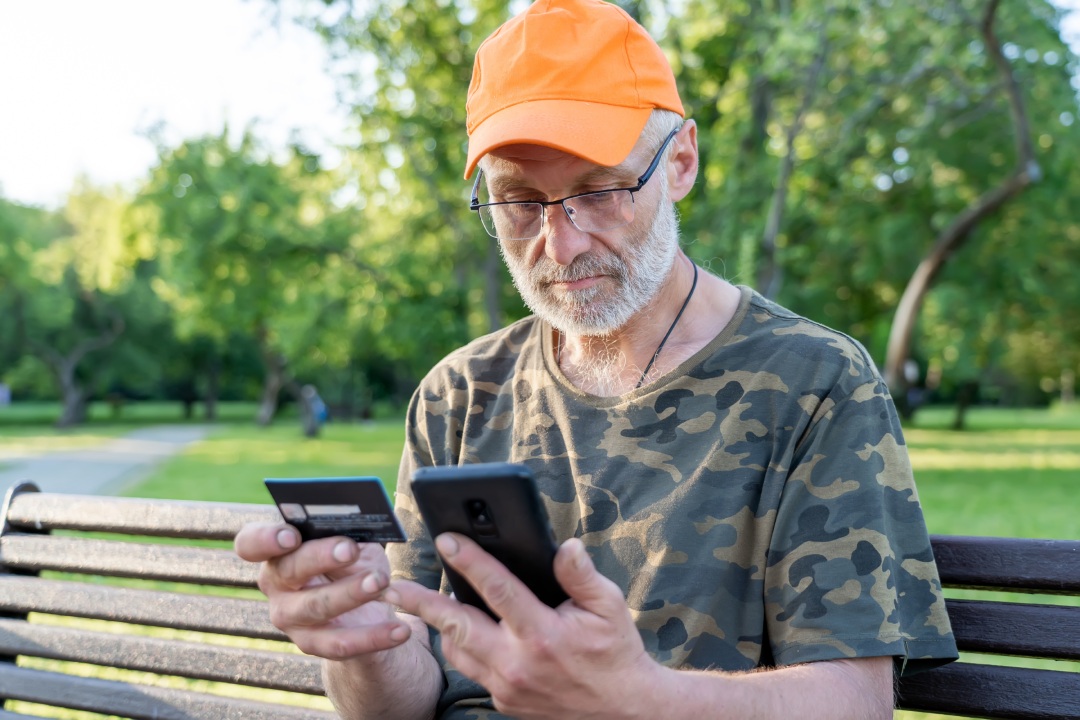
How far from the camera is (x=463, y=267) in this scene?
66.9 feet

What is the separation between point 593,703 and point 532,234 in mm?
1125

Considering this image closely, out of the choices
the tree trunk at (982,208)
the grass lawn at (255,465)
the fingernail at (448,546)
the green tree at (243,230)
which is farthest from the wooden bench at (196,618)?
the green tree at (243,230)

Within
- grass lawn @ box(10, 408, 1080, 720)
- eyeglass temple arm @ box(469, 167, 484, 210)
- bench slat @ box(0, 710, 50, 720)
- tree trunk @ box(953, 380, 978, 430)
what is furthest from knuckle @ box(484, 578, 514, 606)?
tree trunk @ box(953, 380, 978, 430)

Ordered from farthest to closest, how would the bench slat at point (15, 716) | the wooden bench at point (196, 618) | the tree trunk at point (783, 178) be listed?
the tree trunk at point (783, 178) < the bench slat at point (15, 716) < the wooden bench at point (196, 618)

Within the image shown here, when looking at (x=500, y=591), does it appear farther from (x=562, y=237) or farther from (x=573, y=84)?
(x=573, y=84)

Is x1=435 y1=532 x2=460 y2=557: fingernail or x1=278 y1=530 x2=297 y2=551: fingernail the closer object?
x1=435 y1=532 x2=460 y2=557: fingernail

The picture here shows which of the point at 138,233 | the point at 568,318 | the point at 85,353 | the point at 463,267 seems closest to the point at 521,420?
the point at 568,318

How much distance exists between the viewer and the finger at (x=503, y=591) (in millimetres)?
1404

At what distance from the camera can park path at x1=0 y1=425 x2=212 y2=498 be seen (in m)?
16.4

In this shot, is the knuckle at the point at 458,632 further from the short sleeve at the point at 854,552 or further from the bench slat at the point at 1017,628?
the bench slat at the point at 1017,628

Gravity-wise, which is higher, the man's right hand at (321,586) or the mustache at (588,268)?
the mustache at (588,268)

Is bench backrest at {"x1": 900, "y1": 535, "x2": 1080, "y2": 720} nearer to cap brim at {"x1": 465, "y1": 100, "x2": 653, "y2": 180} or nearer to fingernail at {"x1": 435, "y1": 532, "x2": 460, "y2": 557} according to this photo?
cap brim at {"x1": 465, "y1": 100, "x2": 653, "y2": 180}

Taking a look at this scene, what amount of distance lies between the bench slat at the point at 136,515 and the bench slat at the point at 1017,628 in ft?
5.55

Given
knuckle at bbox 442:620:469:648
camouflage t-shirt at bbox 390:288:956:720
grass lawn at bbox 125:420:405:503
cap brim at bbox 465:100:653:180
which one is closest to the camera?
knuckle at bbox 442:620:469:648
